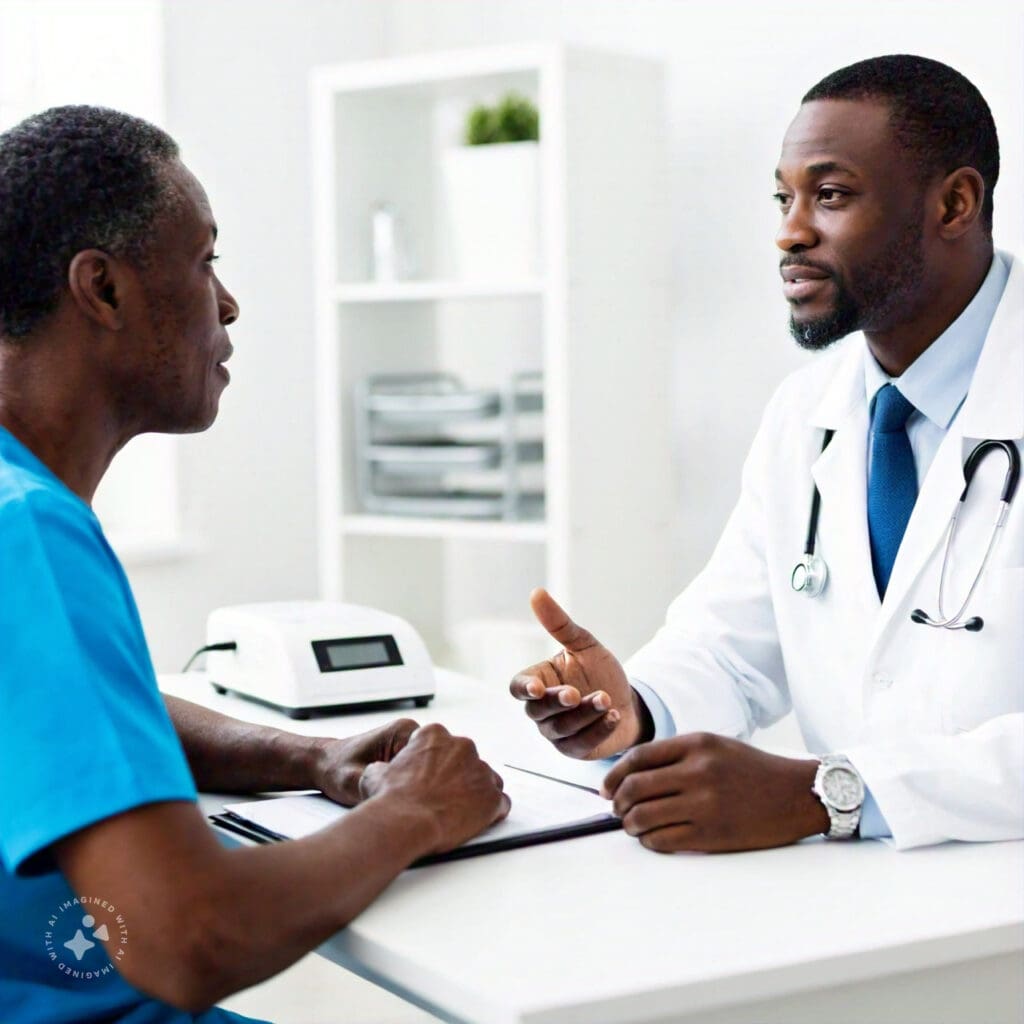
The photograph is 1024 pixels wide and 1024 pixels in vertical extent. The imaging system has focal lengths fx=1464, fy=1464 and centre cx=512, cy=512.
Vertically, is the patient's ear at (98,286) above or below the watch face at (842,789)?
above

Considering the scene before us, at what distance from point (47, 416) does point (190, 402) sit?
0.45 ft

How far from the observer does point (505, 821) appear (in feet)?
4.25

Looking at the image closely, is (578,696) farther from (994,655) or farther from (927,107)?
(927,107)

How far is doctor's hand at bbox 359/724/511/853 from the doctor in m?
0.19

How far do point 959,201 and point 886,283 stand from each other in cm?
13

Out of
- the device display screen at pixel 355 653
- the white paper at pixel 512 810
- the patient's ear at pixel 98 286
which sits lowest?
the white paper at pixel 512 810

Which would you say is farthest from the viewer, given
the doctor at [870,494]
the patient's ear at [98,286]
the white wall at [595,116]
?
the white wall at [595,116]

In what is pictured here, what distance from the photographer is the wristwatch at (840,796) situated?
1.25 m

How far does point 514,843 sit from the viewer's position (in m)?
1.24

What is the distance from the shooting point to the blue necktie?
160 centimetres

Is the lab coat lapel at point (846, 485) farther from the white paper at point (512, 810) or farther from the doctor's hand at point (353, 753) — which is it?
the doctor's hand at point (353, 753)

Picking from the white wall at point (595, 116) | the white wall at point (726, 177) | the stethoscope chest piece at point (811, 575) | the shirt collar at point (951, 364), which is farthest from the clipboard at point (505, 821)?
the white wall at point (726, 177)

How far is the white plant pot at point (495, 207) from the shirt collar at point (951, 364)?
136cm

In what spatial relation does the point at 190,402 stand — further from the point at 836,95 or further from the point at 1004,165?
the point at 1004,165
